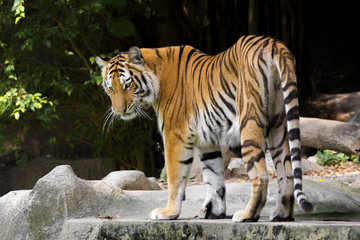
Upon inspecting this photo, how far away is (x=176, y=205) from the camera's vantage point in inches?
181

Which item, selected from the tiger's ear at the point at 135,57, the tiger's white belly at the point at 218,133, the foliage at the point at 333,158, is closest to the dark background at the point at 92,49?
the foliage at the point at 333,158

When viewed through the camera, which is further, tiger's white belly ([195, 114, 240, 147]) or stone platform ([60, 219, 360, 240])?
tiger's white belly ([195, 114, 240, 147])

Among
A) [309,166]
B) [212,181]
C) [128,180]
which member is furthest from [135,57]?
[309,166]

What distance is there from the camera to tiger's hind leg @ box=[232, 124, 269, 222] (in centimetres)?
403

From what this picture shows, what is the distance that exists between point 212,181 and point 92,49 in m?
5.35

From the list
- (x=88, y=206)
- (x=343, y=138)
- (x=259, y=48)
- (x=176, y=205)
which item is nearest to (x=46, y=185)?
(x=88, y=206)

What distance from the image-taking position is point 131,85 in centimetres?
483

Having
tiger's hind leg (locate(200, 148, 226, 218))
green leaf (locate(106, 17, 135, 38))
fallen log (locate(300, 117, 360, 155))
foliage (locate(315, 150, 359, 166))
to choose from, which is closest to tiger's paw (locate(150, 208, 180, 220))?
tiger's hind leg (locate(200, 148, 226, 218))

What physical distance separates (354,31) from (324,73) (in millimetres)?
1779

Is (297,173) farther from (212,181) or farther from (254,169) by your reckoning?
(212,181)

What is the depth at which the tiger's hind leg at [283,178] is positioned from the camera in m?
4.29

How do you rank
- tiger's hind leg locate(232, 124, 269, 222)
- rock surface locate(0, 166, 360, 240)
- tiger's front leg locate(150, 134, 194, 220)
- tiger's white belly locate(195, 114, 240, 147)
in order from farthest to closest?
rock surface locate(0, 166, 360, 240)
tiger's front leg locate(150, 134, 194, 220)
tiger's white belly locate(195, 114, 240, 147)
tiger's hind leg locate(232, 124, 269, 222)

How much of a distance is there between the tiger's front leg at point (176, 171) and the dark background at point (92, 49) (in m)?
3.92

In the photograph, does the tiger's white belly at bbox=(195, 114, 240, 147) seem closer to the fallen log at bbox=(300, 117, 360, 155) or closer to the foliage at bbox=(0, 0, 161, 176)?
the foliage at bbox=(0, 0, 161, 176)
